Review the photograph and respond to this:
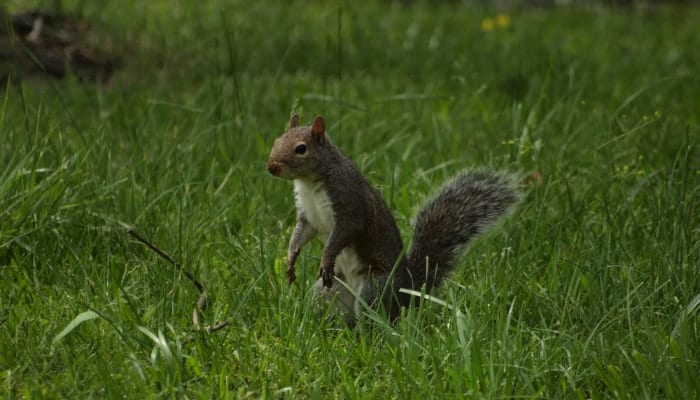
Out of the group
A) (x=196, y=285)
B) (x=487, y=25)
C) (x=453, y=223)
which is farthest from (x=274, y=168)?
(x=487, y=25)

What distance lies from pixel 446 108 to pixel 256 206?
1.60 meters

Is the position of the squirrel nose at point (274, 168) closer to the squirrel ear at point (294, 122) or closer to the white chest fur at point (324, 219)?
the white chest fur at point (324, 219)

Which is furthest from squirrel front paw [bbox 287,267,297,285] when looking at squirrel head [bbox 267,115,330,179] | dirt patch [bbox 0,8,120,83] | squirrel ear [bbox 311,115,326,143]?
dirt patch [bbox 0,8,120,83]

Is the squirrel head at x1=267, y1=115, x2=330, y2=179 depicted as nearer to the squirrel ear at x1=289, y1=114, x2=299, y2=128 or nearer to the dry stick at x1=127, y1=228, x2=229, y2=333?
the squirrel ear at x1=289, y1=114, x2=299, y2=128

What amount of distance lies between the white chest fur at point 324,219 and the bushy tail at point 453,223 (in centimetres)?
16

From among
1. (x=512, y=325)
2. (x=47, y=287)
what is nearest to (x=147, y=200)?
(x=47, y=287)

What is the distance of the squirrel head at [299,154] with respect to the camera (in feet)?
9.43

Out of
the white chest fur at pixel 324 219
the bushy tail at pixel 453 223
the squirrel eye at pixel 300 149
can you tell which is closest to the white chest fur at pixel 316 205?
the white chest fur at pixel 324 219

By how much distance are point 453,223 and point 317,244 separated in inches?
22.9

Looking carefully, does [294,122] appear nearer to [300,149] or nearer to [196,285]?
[300,149]

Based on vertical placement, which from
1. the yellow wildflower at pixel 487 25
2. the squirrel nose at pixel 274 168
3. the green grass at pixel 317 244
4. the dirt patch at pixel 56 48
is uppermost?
the squirrel nose at pixel 274 168

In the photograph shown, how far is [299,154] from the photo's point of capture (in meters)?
2.89

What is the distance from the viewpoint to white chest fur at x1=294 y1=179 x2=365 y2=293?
2967 millimetres

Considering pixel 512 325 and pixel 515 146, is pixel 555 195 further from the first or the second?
pixel 512 325
